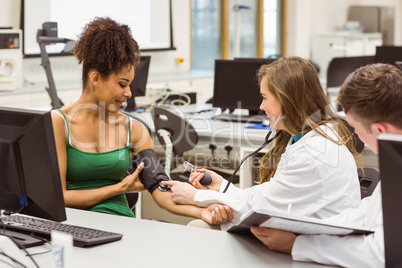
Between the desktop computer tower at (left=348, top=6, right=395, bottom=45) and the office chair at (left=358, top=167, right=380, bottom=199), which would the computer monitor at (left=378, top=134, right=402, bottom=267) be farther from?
the desktop computer tower at (left=348, top=6, right=395, bottom=45)

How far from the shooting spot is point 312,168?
1.92m

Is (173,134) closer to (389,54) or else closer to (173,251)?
(389,54)

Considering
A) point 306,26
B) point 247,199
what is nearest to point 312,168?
point 247,199

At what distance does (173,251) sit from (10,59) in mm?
3712

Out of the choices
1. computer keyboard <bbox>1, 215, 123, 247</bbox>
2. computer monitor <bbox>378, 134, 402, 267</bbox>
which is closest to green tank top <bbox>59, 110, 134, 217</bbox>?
computer keyboard <bbox>1, 215, 123, 247</bbox>

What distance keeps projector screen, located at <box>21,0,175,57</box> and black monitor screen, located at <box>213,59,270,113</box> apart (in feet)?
Result: 3.58

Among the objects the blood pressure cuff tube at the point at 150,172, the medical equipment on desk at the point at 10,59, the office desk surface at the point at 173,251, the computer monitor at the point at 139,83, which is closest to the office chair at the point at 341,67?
the computer monitor at the point at 139,83

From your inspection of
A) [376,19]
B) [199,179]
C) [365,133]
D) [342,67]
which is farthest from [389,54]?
[376,19]

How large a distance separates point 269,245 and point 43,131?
0.67m

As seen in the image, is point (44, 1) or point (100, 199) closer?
point (100, 199)

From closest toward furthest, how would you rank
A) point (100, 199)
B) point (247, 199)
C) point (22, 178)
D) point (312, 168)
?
point (22, 178), point (312, 168), point (247, 199), point (100, 199)

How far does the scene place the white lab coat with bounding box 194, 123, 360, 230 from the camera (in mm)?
1935

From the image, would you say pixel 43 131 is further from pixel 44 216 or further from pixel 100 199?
pixel 100 199

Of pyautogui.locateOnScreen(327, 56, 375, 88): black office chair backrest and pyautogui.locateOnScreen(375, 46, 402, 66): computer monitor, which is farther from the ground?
pyautogui.locateOnScreen(375, 46, 402, 66): computer monitor
